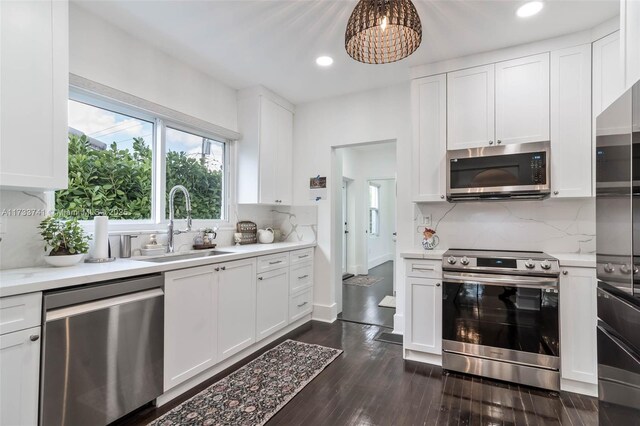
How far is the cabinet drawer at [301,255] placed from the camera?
3.52 meters

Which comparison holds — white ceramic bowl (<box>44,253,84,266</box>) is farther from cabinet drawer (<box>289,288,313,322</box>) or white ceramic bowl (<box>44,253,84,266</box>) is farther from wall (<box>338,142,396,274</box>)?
wall (<box>338,142,396,274</box>)

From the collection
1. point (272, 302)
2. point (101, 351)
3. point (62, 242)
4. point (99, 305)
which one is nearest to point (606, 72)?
point (272, 302)

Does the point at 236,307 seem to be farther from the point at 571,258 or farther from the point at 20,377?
the point at 571,258

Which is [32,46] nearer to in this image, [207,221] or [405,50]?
[207,221]

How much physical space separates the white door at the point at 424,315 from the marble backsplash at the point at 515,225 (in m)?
0.63

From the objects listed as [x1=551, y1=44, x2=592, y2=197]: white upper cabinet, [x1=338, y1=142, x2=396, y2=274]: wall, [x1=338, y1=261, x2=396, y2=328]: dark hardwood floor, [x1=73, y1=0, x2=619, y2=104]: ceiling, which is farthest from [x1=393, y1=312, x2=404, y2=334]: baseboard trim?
[x1=338, y1=142, x2=396, y2=274]: wall

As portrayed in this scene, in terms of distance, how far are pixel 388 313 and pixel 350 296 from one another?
0.99m

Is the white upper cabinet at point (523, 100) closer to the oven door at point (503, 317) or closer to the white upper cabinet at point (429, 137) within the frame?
the white upper cabinet at point (429, 137)

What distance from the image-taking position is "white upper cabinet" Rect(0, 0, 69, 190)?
1626 mm

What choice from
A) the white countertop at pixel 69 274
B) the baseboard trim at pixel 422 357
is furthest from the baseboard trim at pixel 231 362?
the baseboard trim at pixel 422 357

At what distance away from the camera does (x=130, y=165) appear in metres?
2.65

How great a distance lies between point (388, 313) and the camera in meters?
4.05

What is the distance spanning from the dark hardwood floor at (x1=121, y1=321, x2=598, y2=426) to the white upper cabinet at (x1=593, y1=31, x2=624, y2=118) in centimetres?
224

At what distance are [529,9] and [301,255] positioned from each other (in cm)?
300
